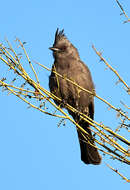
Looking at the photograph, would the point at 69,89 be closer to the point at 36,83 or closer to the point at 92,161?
the point at 92,161

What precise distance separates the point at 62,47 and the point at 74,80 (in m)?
1.22

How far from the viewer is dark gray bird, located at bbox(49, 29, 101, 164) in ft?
18.3

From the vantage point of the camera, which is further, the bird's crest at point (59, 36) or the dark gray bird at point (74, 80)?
the bird's crest at point (59, 36)

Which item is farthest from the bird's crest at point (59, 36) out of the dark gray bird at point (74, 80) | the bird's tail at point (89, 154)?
the bird's tail at point (89, 154)

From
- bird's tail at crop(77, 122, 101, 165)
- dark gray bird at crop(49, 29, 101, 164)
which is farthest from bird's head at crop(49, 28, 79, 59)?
bird's tail at crop(77, 122, 101, 165)

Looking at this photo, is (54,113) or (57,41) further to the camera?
(57,41)

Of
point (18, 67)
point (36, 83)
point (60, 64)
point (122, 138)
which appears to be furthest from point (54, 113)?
point (60, 64)

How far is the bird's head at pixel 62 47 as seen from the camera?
6.27m

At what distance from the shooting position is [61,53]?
6266 millimetres

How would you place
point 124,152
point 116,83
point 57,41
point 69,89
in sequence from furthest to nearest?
point 57,41 → point 69,89 → point 116,83 → point 124,152

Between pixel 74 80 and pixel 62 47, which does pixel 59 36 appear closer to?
pixel 62 47

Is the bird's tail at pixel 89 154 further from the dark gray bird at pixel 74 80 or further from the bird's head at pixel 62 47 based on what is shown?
the bird's head at pixel 62 47

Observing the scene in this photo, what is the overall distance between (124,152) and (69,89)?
313 cm

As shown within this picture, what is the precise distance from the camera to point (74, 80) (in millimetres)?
5379
